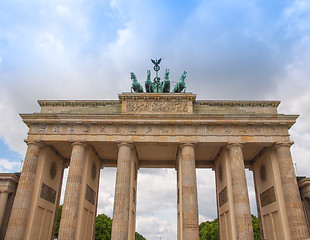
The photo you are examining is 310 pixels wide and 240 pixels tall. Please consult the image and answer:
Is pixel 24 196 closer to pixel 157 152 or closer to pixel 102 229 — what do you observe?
pixel 157 152

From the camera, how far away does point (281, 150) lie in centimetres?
2425

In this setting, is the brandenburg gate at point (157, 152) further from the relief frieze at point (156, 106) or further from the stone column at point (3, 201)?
the stone column at point (3, 201)

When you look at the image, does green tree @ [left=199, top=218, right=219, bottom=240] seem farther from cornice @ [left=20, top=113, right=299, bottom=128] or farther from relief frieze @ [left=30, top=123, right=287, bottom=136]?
cornice @ [left=20, top=113, right=299, bottom=128]

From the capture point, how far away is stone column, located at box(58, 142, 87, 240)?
21625mm

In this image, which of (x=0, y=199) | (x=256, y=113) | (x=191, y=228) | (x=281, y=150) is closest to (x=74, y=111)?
(x=0, y=199)

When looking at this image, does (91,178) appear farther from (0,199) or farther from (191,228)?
(191,228)

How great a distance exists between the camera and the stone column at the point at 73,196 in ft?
70.9

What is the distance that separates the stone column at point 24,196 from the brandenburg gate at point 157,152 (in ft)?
0.26

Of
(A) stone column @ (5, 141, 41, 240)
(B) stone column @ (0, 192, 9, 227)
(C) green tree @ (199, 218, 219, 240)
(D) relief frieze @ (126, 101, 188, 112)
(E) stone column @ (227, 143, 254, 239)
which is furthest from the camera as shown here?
(C) green tree @ (199, 218, 219, 240)

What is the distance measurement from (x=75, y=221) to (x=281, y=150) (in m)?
19.9

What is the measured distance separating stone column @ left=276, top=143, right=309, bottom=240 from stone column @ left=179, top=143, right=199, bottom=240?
800 centimetres

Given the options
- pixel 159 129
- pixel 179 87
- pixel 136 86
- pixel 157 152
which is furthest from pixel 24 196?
pixel 179 87

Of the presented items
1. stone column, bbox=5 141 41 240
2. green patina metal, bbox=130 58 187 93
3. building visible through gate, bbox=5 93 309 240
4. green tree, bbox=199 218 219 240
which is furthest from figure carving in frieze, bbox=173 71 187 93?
green tree, bbox=199 218 219 240

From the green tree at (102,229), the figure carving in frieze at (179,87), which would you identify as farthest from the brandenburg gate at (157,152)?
the green tree at (102,229)
